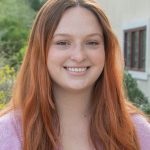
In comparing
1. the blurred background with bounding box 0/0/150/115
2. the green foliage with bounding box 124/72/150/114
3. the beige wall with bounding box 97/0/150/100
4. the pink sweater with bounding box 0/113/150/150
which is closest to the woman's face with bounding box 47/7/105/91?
A: the pink sweater with bounding box 0/113/150/150

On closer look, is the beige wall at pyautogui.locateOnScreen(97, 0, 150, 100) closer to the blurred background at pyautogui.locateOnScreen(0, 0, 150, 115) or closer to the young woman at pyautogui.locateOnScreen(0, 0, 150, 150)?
the blurred background at pyautogui.locateOnScreen(0, 0, 150, 115)

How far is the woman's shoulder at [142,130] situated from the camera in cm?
295

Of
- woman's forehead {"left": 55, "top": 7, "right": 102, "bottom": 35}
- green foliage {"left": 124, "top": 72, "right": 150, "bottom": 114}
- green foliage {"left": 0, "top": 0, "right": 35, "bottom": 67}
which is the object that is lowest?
green foliage {"left": 124, "top": 72, "right": 150, "bottom": 114}

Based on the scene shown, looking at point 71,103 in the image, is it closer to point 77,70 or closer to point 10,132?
point 77,70

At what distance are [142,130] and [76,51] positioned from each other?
63 cm

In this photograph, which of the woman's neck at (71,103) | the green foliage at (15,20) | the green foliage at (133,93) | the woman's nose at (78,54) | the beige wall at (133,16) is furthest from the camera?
the green foliage at (15,20)

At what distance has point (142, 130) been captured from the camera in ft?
9.75

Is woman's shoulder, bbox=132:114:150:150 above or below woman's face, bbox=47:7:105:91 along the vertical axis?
below

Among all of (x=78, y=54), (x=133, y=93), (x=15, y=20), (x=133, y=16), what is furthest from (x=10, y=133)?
(x=15, y=20)

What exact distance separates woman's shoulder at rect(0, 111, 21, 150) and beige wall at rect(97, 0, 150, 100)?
9.48 m

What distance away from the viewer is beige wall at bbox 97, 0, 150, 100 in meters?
12.5

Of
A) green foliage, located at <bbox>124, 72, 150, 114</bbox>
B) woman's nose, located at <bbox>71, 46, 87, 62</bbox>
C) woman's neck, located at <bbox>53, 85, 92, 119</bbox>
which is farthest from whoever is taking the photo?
green foliage, located at <bbox>124, 72, 150, 114</bbox>

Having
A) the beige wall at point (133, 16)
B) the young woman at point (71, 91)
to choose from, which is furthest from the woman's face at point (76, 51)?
the beige wall at point (133, 16)

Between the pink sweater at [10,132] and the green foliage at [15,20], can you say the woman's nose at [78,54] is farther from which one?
the green foliage at [15,20]
